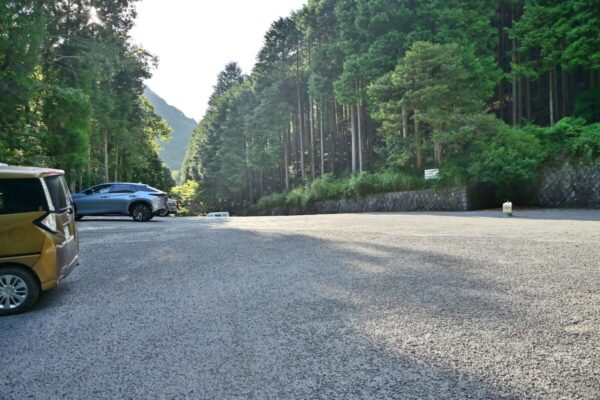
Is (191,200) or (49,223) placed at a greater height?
(191,200)

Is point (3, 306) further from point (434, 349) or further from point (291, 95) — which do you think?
point (291, 95)

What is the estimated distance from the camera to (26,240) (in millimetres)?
4445

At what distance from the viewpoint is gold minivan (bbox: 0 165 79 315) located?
14.4 ft

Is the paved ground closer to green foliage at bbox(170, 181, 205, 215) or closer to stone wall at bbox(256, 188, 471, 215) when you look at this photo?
stone wall at bbox(256, 188, 471, 215)

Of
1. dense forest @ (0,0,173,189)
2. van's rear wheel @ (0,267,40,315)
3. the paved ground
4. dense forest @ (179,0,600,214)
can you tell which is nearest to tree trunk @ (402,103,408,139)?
dense forest @ (179,0,600,214)

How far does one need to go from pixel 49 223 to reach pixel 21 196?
1.41 feet

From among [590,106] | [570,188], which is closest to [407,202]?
[570,188]

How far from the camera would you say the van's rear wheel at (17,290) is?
442 centimetres

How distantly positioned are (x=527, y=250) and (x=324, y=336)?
5.17 m

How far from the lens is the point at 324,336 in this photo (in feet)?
11.6

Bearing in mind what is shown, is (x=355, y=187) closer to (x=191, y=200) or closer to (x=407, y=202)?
(x=407, y=202)

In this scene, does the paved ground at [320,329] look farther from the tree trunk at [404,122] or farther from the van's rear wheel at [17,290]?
the tree trunk at [404,122]

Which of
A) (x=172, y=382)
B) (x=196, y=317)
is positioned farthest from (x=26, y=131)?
(x=172, y=382)

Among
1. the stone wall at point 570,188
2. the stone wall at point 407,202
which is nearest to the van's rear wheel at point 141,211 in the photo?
the stone wall at point 407,202
